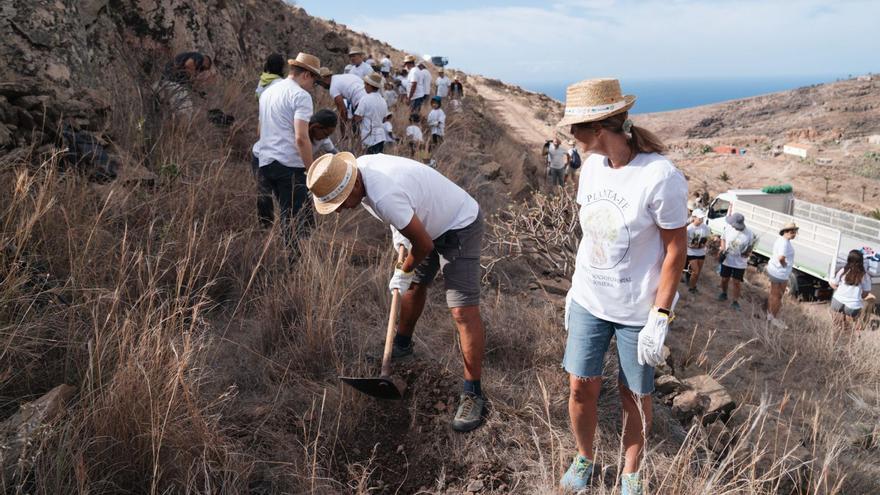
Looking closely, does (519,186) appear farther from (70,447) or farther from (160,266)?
(70,447)

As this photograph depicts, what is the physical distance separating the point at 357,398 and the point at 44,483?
4.65 ft

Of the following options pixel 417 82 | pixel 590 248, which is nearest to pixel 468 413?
pixel 590 248

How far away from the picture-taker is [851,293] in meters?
7.27

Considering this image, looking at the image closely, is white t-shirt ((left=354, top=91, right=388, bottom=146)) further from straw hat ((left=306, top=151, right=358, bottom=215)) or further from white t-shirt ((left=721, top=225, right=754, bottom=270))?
white t-shirt ((left=721, top=225, right=754, bottom=270))

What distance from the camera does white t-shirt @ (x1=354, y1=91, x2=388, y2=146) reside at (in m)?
6.59

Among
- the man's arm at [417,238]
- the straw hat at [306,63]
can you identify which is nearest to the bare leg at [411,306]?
the man's arm at [417,238]

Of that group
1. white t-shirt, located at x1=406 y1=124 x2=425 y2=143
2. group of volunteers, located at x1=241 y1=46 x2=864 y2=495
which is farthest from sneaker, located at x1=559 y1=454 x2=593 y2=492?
white t-shirt, located at x1=406 y1=124 x2=425 y2=143

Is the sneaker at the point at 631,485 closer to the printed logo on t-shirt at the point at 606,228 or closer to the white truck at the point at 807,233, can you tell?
the printed logo on t-shirt at the point at 606,228

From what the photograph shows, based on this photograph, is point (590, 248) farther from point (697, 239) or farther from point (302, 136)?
point (697, 239)

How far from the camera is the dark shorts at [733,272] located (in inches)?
338

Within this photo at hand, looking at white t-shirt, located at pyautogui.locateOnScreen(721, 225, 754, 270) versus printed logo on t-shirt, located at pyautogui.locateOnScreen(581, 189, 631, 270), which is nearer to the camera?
printed logo on t-shirt, located at pyautogui.locateOnScreen(581, 189, 631, 270)

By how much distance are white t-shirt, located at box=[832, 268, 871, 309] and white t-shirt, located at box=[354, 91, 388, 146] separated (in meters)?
6.40

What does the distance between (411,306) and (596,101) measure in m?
1.64

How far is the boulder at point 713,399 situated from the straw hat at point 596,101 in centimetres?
227
